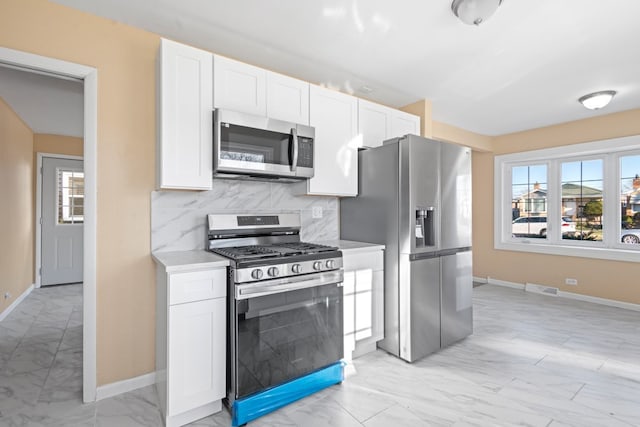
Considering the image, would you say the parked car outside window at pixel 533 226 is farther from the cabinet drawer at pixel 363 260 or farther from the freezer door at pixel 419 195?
the cabinet drawer at pixel 363 260

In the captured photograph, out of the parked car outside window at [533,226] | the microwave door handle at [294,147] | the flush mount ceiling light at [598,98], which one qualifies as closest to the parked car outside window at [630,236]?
the parked car outside window at [533,226]

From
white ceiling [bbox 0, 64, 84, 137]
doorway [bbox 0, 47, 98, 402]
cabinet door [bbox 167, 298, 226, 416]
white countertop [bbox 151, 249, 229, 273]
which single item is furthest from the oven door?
white ceiling [bbox 0, 64, 84, 137]

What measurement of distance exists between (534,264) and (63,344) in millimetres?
6119

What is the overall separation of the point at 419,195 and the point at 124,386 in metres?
2.62

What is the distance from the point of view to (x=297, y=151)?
248cm

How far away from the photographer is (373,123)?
3152 millimetres

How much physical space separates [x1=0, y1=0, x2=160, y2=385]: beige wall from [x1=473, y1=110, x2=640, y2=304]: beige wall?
529 centimetres

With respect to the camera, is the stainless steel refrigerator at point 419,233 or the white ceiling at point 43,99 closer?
the stainless steel refrigerator at point 419,233

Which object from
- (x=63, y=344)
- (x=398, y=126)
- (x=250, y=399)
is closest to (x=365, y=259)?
(x=250, y=399)

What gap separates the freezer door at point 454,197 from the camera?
283cm

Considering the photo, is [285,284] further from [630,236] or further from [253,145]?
[630,236]

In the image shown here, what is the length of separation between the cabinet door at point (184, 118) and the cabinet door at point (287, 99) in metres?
0.48

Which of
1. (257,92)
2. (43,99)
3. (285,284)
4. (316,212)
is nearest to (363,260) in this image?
(316,212)

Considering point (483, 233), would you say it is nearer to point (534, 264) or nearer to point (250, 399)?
point (534, 264)
